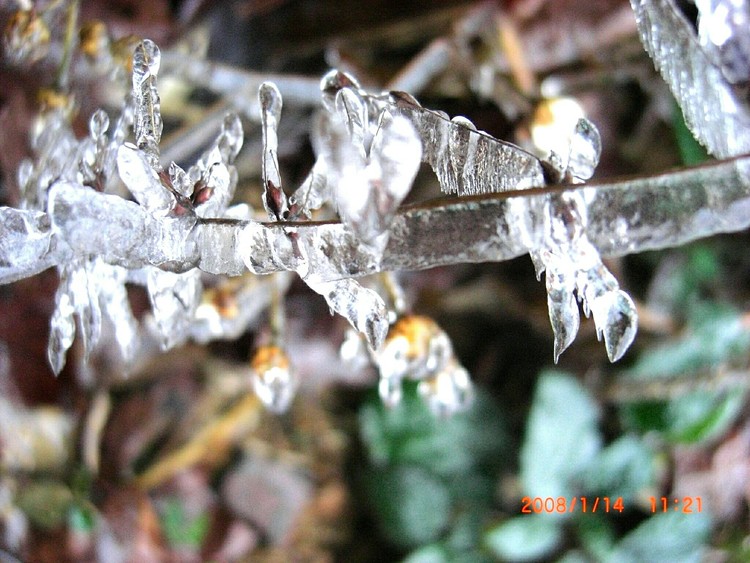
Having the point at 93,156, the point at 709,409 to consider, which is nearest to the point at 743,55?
the point at 93,156

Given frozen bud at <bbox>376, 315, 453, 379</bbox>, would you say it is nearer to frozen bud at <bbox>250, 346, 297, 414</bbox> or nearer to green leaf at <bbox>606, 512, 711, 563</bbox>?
frozen bud at <bbox>250, 346, 297, 414</bbox>

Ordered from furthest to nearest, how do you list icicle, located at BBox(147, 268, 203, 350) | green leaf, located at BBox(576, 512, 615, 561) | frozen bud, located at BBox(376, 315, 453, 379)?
green leaf, located at BBox(576, 512, 615, 561) → frozen bud, located at BBox(376, 315, 453, 379) → icicle, located at BBox(147, 268, 203, 350)

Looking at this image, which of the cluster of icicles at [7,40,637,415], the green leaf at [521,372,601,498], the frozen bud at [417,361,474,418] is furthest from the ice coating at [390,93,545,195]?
the green leaf at [521,372,601,498]

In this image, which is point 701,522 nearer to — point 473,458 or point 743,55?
point 473,458

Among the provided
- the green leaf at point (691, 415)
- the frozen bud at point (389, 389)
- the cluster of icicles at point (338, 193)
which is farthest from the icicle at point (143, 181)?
the green leaf at point (691, 415)

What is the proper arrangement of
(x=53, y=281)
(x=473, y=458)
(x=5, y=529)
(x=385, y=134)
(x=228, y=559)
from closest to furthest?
(x=385, y=134) < (x=53, y=281) < (x=5, y=529) < (x=228, y=559) < (x=473, y=458)
